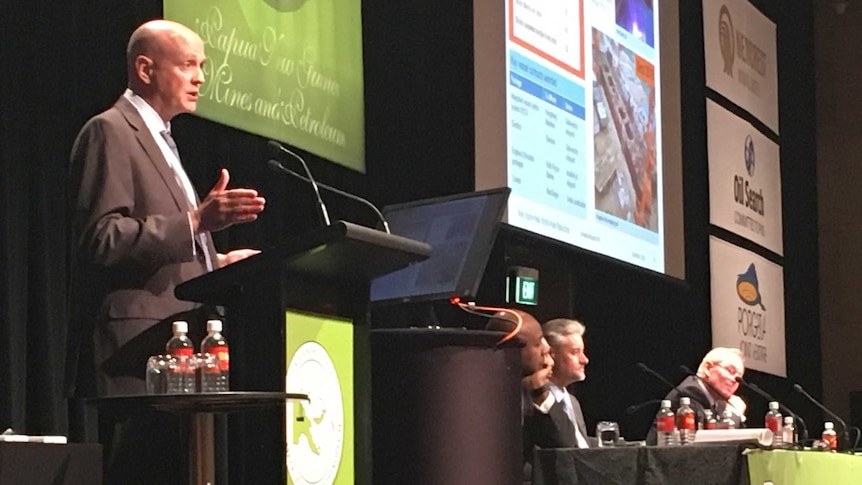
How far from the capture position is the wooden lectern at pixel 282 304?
190 centimetres

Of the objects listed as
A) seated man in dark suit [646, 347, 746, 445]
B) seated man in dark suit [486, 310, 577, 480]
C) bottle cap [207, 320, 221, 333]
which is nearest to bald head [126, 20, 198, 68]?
bottle cap [207, 320, 221, 333]

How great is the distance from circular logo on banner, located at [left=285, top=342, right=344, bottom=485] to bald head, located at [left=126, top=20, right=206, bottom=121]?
67 centimetres

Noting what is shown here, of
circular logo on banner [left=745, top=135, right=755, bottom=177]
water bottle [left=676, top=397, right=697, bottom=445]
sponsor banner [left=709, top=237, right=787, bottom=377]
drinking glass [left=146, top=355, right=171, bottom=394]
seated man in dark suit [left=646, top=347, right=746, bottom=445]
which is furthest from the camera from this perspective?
circular logo on banner [left=745, top=135, right=755, bottom=177]

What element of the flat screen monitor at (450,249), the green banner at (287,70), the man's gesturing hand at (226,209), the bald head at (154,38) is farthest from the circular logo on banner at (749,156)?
the man's gesturing hand at (226,209)

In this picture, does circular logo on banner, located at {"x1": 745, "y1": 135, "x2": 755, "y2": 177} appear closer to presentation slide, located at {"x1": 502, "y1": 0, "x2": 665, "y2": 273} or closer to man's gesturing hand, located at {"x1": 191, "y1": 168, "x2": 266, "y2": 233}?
presentation slide, located at {"x1": 502, "y1": 0, "x2": 665, "y2": 273}

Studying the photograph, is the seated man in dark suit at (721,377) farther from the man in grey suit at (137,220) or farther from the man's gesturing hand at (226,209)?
the man's gesturing hand at (226,209)

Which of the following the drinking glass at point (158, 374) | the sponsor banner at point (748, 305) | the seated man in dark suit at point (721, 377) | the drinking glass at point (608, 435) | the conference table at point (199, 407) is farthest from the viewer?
the sponsor banner at point (748, 305)

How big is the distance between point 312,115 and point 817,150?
5.79 m

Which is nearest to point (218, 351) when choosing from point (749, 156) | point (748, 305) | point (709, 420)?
point (709, 420)

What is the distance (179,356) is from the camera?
7.20ft

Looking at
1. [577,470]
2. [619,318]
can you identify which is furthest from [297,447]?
[619,318]

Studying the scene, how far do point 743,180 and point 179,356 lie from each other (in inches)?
225

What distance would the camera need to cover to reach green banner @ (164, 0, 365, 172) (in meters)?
3.56

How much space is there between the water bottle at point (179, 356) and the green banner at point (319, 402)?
259mm
